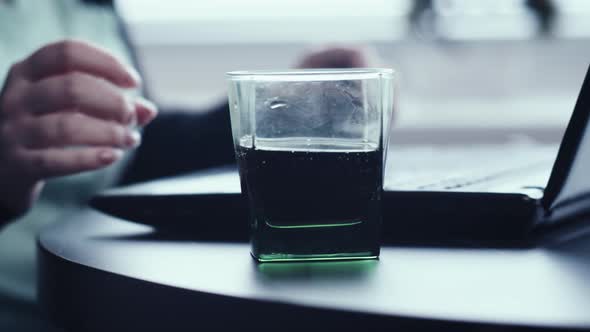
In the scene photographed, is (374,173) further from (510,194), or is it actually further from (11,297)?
(11,297)

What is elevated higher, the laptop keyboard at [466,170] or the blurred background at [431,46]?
the laptop keyboard at [466,170]

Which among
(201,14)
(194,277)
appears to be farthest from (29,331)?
(201,14)

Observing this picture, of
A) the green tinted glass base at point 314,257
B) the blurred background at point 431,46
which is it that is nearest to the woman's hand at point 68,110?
the green tinted glass base at point 314,257

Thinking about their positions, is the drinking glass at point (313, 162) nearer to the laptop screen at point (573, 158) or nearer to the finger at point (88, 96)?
the laptop screen at point (573, 158)

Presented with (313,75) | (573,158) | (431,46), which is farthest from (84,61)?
(431,46)

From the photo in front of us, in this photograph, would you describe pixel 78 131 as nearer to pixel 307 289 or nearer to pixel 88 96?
pixel 88 96
